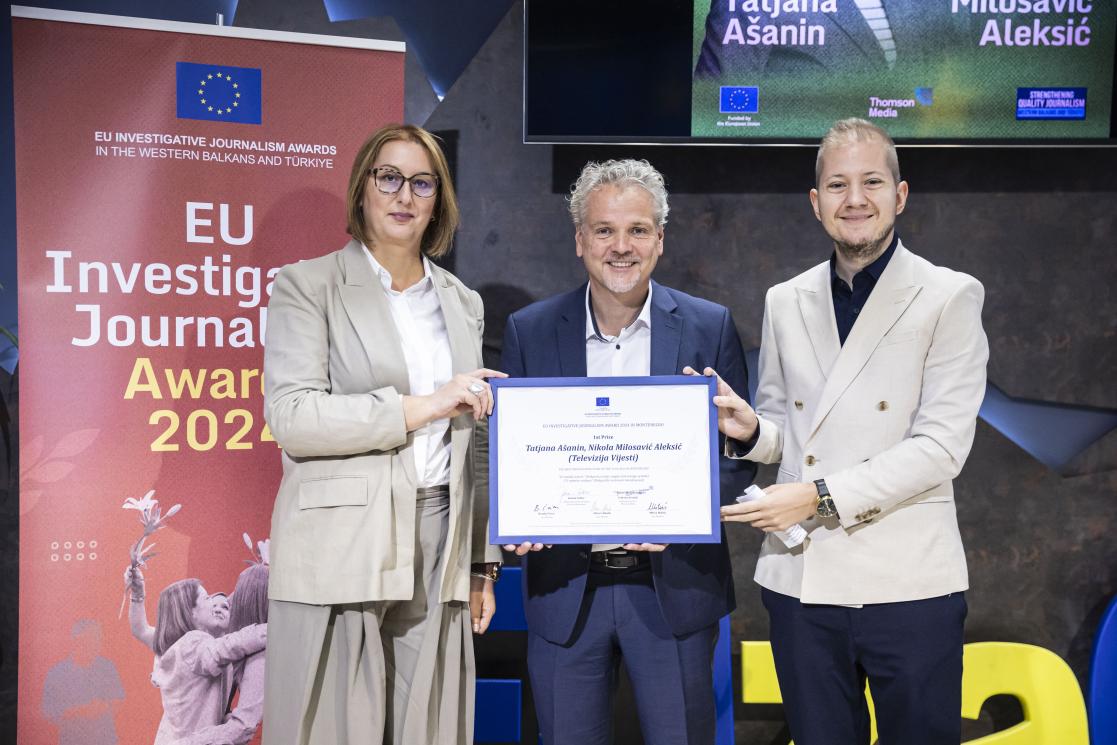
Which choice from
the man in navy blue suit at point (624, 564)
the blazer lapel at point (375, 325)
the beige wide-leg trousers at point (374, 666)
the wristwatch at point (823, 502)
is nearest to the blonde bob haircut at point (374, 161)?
the blazer lapel at point (375, 325)

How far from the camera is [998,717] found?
11.9 ft

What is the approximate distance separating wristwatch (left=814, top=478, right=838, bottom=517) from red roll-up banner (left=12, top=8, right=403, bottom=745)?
1851 mm

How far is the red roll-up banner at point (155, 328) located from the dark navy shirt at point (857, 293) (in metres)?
1.73

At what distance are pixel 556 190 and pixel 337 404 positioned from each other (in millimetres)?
1688

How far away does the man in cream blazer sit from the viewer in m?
2.12

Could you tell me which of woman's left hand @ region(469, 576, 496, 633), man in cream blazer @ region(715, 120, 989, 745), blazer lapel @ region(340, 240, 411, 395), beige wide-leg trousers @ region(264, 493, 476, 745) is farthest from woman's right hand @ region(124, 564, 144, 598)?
man in cream blazer @ region(715, 120, 989, 745)

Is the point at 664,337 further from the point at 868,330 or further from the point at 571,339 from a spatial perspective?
the point at 868,330

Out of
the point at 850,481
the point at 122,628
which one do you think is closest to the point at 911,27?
the point at 850,481

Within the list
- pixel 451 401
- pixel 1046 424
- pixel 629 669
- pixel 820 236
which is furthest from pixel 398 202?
pixel 1046 424

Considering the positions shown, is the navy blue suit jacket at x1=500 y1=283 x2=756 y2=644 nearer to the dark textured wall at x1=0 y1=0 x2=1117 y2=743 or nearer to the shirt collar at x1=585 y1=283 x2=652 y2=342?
the shirt collar at x1=585 y1=283 x2=652 y2=342

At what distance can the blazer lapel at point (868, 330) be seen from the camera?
84.8 inches

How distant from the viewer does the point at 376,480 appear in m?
2.18

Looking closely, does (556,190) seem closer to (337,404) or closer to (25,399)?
(337,404)

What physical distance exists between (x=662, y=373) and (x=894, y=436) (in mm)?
580
